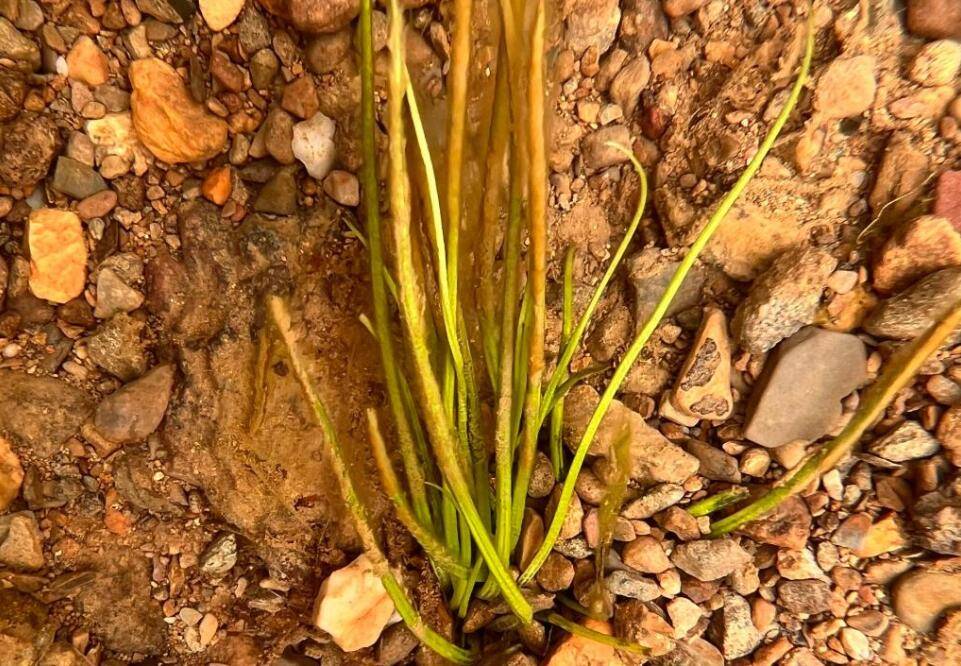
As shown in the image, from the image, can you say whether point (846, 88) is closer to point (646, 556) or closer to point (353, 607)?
point (646, 556)

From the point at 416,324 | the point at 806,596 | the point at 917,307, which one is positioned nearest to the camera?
the point at 416,324

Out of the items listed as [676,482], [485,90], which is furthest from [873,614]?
[485,90]

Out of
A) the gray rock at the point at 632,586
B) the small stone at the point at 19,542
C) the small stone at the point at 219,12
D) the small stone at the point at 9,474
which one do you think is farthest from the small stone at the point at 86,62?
the gray rock at the point at 632,586

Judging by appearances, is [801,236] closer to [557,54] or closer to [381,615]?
[557,54]

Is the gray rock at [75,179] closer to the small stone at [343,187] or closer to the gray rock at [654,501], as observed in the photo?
the small stone at [343,187]

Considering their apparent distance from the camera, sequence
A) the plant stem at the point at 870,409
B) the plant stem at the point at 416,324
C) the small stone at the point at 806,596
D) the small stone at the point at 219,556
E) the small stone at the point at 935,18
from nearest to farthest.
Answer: the plant stem at the point at 416,324 < the plant stem at the point at 870,409 < the small stone at the point at 935,18 < the small stone at the point at 806,596 < the small stone at the point at 219,556

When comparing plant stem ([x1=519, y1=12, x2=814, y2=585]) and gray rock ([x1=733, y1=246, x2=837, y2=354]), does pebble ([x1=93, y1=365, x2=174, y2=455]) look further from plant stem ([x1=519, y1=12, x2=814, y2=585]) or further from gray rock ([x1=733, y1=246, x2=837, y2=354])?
gray rock ([x1=733, y1=246, x2=837, y2=354])

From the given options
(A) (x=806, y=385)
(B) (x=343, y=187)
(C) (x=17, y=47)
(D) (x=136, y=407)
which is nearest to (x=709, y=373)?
(A) (x=806, y=385)
